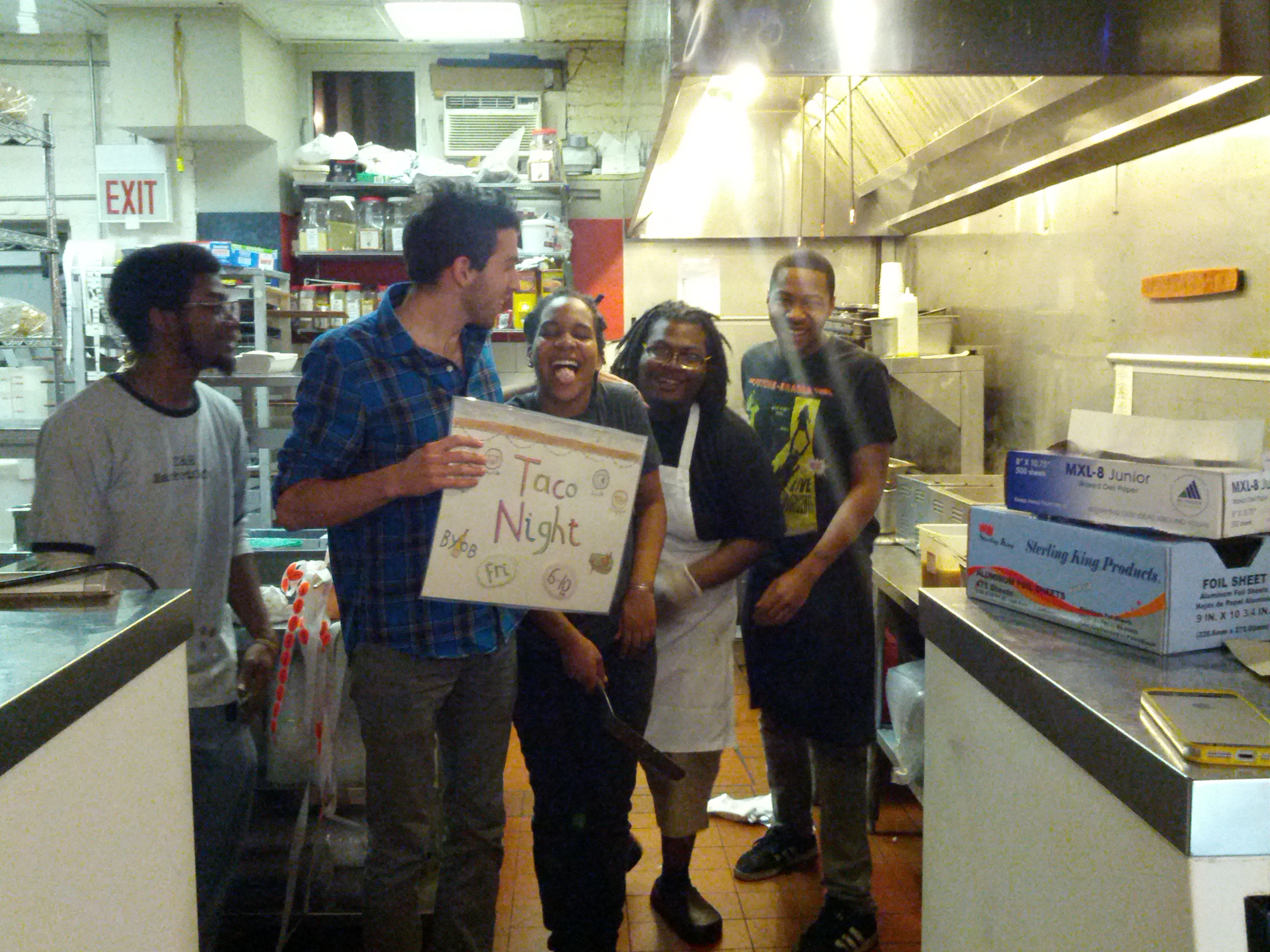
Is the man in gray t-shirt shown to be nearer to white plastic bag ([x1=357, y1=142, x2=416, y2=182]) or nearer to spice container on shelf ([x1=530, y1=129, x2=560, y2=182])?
spice container on shelf ([x1=530, y1=129, x2=560, y2=182])

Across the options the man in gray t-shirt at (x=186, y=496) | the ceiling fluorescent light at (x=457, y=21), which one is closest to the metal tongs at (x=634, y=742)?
the man in gray t-shirt at (x=186, y=496)

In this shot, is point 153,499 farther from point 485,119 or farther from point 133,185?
point 485,119

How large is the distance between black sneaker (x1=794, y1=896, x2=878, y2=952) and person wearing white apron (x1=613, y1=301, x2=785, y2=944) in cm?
25

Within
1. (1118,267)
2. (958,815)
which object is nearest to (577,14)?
(1118,267)

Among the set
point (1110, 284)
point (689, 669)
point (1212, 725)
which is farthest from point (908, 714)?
point (1212, 725)

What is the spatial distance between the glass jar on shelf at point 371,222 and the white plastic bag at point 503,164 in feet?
1.96

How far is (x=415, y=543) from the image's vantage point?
181cm

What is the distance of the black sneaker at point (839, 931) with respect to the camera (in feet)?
7.63

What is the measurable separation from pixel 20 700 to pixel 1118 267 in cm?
293

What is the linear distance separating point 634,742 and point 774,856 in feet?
3.34

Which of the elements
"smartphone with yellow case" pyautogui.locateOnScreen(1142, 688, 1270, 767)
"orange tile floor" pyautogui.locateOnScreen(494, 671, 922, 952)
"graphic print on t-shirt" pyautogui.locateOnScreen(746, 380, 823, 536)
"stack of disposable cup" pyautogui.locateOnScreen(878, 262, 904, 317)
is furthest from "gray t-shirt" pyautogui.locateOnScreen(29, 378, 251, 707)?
"stack of disposable cup" pyautogui.locateOnScreen(878, 262, 904, 317)

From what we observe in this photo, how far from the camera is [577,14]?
564 cm

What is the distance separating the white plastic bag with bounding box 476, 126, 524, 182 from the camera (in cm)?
555

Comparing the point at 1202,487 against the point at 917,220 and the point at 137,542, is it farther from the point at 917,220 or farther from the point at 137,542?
the point at 137,542
